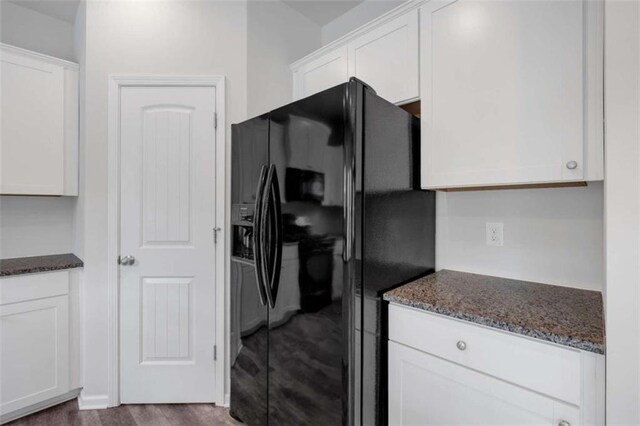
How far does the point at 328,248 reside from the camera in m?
1.31

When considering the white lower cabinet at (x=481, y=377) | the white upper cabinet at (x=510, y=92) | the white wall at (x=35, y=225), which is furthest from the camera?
the white wall at (x=35, y=225)

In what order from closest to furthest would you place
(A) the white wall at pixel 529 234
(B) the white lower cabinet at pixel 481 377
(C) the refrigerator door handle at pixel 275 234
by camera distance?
(B) the white lower cabinet at pixel 481 377, (A) the white wall at pixel 529 234, (C) the refrigerator door handle at pixel 275 234

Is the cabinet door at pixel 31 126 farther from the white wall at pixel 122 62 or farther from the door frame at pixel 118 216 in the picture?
the door frame at pixel 118 216

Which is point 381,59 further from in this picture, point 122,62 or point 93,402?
point 93,402

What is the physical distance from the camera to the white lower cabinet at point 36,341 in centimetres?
187

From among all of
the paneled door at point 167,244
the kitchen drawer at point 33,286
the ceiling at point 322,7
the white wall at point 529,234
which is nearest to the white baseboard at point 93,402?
the paneled door at point 167,244

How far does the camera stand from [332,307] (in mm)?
1301

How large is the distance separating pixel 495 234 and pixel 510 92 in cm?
69

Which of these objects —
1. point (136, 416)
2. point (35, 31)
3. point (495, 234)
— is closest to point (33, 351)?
point (136, 416)

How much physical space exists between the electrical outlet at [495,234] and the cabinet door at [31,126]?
106 inches

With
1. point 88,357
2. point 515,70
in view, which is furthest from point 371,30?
point 88,357

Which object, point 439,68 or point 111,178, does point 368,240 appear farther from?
point 111,178

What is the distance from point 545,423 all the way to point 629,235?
2.03 feet

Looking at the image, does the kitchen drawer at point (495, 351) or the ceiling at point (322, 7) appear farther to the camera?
the ceiling at point (322, 7)
